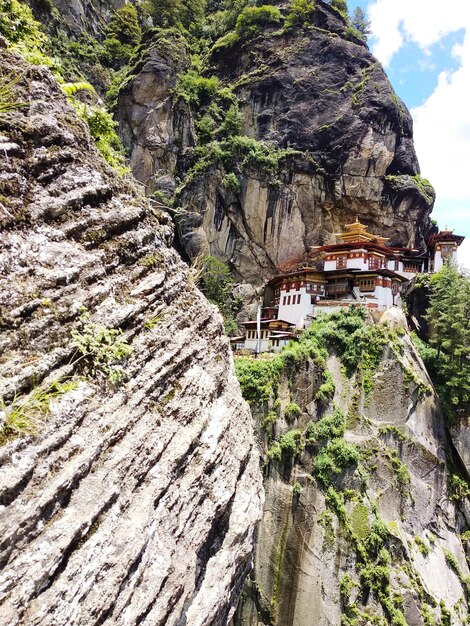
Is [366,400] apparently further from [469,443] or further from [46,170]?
[46,170]

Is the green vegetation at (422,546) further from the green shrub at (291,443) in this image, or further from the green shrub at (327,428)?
the green shrub at (291,443)

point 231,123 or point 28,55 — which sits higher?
point 231,123

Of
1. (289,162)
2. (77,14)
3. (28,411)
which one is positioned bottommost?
(28,411)

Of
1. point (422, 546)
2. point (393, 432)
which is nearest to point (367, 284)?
point (393, 432)

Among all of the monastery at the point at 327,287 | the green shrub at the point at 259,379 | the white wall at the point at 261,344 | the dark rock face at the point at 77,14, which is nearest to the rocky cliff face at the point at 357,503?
the green shrub at the point at 259,379

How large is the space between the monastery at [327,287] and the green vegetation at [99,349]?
20576mm

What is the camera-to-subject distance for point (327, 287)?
29203mm

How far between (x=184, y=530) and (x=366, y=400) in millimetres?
17867

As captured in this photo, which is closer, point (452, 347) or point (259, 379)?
point (259, 379)

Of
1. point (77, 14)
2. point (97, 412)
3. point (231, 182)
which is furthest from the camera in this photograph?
point (77, 14)

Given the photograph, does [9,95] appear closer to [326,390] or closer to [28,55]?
[28,55]

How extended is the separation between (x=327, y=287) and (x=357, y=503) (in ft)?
51.9

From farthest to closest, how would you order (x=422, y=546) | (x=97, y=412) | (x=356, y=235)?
(x=356, y=235) < (x=422, y=546) < (x=97, y=412)

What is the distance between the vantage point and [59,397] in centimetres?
347
